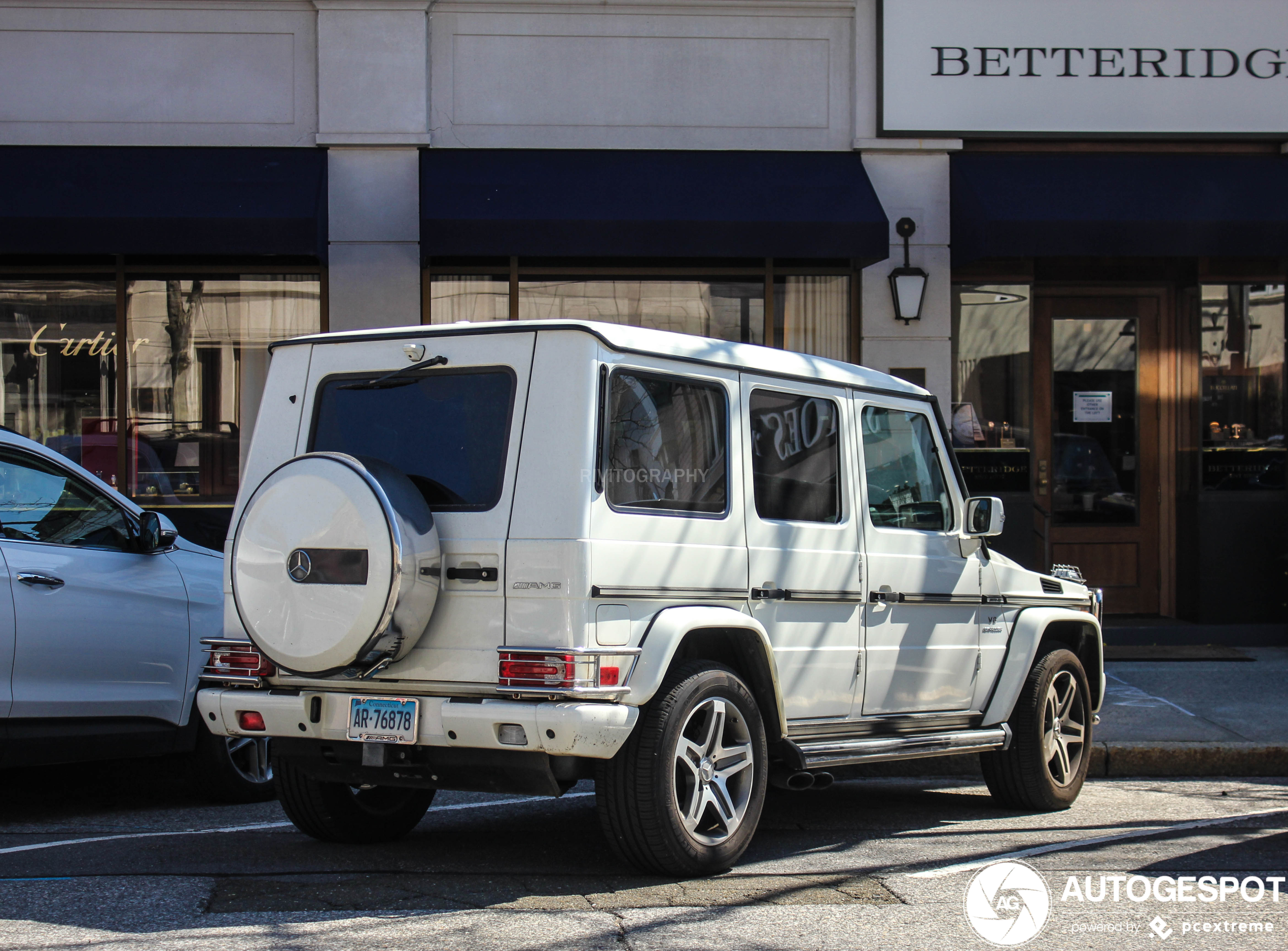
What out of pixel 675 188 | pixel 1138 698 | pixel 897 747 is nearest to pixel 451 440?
pixel 897 747

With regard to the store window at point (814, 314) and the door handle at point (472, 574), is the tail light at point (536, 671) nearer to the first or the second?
the door handle at point (472, 574)

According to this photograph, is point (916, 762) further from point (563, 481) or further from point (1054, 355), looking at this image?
point (1054, 355)

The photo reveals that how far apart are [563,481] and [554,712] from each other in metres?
0.79

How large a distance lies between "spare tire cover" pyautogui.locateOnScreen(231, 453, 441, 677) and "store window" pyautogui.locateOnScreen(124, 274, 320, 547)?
671cm

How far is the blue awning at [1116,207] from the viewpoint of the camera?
36.7 feet

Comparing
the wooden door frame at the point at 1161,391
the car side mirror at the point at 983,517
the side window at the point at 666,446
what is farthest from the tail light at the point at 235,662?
the wooden door frame at the point at 1161,391

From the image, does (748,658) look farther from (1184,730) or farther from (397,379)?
(1184,730)

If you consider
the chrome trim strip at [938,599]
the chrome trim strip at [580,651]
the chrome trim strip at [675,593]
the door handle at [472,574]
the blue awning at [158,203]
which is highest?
the blue awning at [158,203]

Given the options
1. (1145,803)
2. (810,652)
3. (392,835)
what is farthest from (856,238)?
(392,835)

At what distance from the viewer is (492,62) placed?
11633mm

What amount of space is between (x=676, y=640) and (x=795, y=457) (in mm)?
1189

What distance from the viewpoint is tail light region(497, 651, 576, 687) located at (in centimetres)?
466

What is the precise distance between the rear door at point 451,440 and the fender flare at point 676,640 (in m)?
0.49

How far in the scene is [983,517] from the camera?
21.0 ft
